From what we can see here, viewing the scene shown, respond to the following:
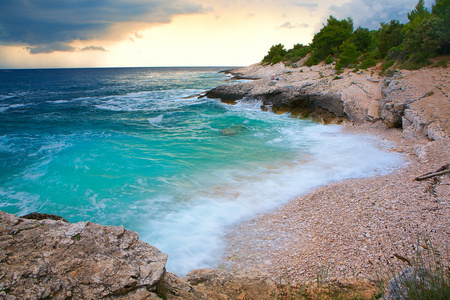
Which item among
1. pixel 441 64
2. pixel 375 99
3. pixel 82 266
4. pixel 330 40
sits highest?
pixel 330 40

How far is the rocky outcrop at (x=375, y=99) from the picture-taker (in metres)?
14.0

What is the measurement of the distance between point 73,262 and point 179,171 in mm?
9229

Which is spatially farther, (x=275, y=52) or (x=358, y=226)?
(x=275, y=52)

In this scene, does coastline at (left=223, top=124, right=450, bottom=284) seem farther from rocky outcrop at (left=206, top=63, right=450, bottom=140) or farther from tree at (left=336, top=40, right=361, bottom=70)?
tree at (left=336, top=40, right=361, bottom=70)

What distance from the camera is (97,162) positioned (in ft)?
46.1

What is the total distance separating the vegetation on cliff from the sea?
11.3m

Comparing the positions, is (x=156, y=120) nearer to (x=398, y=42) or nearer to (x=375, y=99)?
(x=375, y=99)

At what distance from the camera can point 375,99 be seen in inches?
762

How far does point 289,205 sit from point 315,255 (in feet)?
10.3

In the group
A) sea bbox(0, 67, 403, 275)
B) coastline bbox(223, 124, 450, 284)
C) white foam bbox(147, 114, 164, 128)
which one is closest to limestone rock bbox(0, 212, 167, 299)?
coastline bbox(223, 124, 450, 284)

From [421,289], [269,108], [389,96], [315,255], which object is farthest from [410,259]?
[269,108]

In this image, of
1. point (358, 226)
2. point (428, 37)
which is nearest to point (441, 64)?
point (428, 37)

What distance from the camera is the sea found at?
8.34 metres

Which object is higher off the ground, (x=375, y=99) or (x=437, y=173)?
(x=375, y=99)
